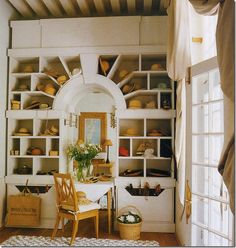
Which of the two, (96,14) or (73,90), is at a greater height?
(96,14)

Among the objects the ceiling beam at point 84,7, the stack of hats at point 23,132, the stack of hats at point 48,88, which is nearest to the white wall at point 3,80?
the stack of hats at point 23,132

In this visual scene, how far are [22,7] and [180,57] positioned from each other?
2.66 meters

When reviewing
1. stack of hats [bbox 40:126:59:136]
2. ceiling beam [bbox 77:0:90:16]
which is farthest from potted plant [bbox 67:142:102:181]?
ceiling beam [bbox 77:0:90:16]

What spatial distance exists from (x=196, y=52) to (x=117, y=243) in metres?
2.42

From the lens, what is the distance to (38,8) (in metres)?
4.19

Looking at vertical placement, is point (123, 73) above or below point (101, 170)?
above

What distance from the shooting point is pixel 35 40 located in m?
4.12

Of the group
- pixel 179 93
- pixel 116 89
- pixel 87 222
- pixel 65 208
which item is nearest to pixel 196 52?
pixel 179 93

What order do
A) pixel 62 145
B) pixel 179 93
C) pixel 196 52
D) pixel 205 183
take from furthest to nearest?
pixel 62 145, pixel 179 93, pixel 196 52, pixel 205 183

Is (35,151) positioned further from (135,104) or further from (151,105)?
(151,105)

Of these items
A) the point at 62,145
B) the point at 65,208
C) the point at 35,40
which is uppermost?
the point at 35,40

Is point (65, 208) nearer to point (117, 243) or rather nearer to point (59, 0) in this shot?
point (117, 243)

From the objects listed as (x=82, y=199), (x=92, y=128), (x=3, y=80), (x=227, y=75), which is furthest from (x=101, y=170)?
(x=227, y=75)

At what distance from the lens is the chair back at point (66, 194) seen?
336cm
